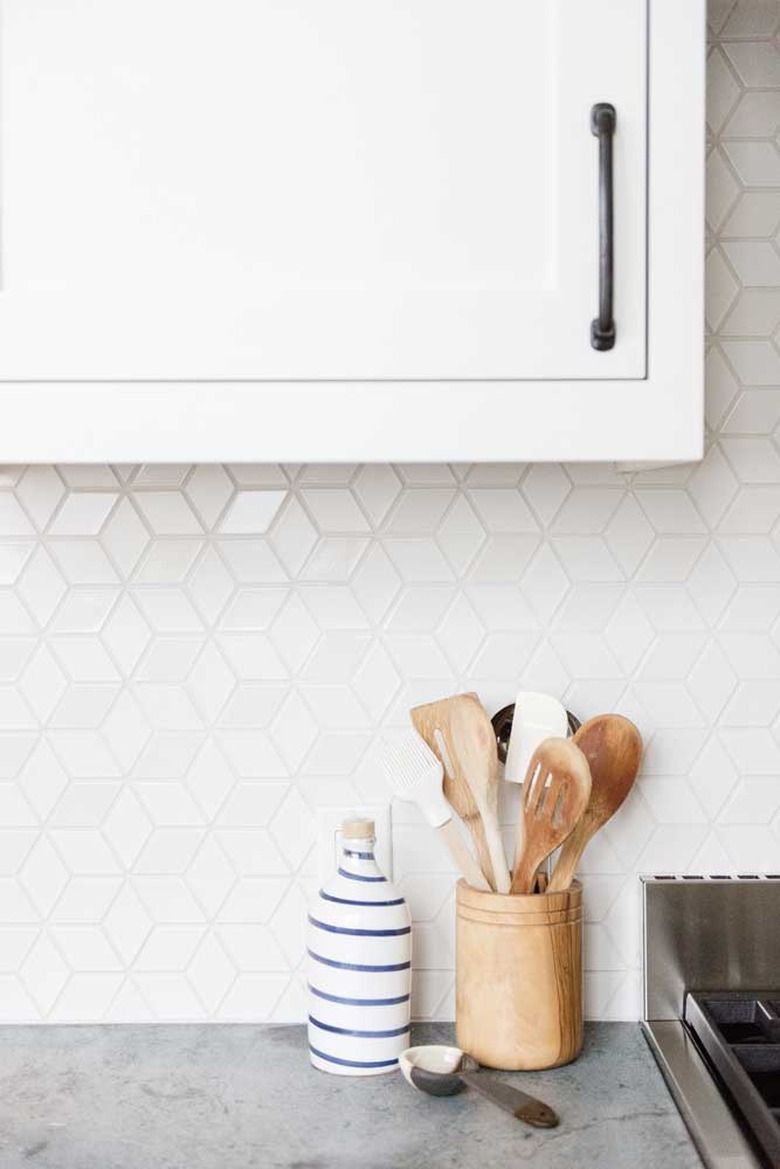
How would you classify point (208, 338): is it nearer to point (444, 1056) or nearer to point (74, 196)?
point (74, 196)

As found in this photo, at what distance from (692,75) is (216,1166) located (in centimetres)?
101

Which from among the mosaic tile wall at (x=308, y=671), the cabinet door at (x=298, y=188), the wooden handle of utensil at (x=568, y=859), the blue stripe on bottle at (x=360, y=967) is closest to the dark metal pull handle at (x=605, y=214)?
the cabinet door at (x=298, y=188)

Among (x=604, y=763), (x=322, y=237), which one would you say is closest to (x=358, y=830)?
(x=604, y=763)

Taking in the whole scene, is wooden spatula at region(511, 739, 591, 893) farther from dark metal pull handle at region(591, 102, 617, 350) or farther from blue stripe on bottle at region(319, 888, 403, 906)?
dark metal pull handle at region(591, 102, 617, 350)

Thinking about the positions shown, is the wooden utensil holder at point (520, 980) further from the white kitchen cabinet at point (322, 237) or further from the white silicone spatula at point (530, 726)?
the white kitchen cabinet at point (322, 237)

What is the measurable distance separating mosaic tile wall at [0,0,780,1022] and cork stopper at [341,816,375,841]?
115 millimetres

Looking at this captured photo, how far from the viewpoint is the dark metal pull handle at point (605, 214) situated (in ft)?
3.36

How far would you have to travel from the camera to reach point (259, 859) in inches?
56.1

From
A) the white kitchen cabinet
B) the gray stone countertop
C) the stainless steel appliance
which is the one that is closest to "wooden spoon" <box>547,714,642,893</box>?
the stainless steel appliance

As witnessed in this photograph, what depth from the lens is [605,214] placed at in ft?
3.36

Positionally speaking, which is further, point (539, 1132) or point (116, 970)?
point (116, 970)

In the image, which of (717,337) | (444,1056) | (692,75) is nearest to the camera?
(692,75)

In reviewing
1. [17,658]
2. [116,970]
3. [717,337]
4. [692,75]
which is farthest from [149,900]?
[692,75]

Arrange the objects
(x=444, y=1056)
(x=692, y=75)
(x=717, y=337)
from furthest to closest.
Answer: (x=717, y=337) < (x=444, y=1056) < (x=692, y=75)
